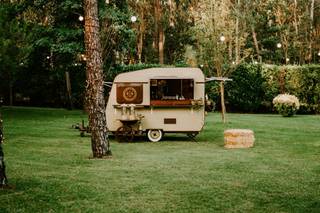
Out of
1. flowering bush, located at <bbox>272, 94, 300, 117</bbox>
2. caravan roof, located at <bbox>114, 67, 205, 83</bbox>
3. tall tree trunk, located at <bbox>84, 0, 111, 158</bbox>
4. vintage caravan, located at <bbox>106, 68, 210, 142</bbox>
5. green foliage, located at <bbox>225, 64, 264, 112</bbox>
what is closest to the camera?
tall tree trunk, located at <bbox>84, 0, 111, 158</bbox>

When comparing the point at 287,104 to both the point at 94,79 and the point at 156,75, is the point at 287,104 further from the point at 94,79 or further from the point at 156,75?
the point at 94,79

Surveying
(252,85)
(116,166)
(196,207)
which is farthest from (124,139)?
(252,85)

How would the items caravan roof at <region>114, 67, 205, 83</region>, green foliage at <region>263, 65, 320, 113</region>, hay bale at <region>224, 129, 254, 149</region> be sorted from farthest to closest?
green foliage at <region>263, 65, 320, 113</region> → caravan roof at <region>114, 67, 205, 83</region> → hay bale at <region>224, 129, 254, 149</region>

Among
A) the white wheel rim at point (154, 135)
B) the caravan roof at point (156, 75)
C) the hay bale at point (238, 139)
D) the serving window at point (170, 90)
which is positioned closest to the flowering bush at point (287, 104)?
the caravan roof at point (156, 75)

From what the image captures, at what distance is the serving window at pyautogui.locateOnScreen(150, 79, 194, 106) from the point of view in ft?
58.0

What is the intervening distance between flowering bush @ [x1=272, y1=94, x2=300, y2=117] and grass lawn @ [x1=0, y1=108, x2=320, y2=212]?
36.1 feet

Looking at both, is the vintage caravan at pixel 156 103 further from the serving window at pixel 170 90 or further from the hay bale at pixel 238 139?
the hay bale at pixel 238 139

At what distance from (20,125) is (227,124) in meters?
8.93

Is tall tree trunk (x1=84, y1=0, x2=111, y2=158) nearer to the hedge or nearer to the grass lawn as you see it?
the grass lawn

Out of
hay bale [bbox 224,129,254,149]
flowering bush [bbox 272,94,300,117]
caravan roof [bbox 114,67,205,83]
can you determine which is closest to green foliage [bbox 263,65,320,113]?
flowering bush [bbox 272,94,300,117]

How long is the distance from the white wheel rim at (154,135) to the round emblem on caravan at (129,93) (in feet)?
4.19

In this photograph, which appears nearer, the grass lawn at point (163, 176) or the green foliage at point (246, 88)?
the grass lawn at point (163, 176)

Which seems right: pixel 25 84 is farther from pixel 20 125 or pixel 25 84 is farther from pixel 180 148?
pixel 180 148

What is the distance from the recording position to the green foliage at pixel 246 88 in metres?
32.6
